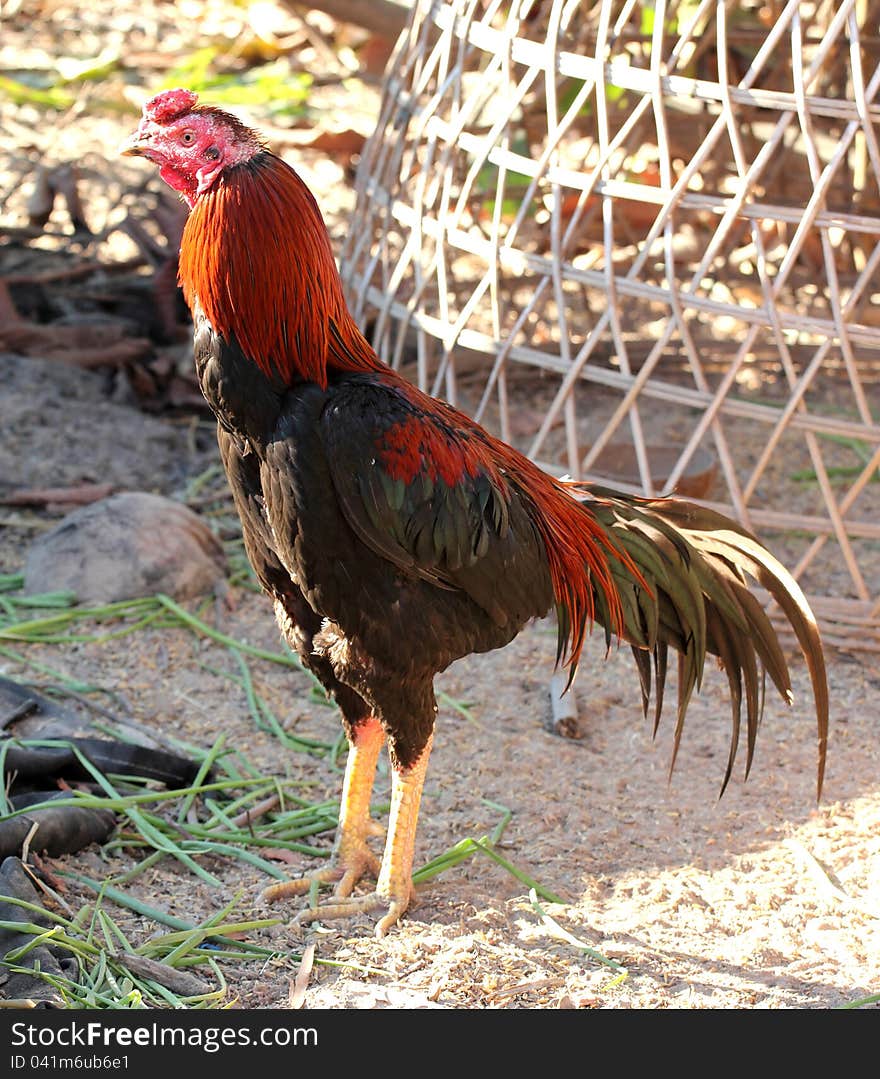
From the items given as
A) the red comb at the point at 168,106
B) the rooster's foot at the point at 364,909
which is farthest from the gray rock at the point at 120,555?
the red comb at the point at 168,106

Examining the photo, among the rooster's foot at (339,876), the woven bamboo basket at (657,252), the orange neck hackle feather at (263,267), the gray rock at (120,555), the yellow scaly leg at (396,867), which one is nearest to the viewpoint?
the orange neck hackle feather at (263,267)

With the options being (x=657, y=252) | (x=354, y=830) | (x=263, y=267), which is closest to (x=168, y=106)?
(x=263, y=267)

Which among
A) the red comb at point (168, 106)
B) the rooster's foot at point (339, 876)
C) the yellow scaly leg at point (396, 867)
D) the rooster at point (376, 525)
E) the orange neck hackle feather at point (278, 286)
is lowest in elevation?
the rooster's foot at point (339, 876)

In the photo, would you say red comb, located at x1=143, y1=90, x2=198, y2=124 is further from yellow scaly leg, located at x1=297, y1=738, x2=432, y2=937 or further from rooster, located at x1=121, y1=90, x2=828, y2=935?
yellow scaly leg, located at x1=297, y1=738, x2=432, y2=937

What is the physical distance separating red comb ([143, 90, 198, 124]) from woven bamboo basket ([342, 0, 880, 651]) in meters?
1.45

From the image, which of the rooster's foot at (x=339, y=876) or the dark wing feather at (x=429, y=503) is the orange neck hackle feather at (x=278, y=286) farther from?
the rooster's foot at (x=339, y=876)

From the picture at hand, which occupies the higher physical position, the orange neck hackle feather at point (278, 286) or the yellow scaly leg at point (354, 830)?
the orange neck hackle feather at point (278, 286)

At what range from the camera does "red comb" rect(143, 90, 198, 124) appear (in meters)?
2.35

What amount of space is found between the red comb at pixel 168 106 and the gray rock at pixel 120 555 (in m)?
1.76

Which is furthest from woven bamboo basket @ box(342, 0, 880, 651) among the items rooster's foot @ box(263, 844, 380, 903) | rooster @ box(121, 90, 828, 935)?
rooster's foot @ box(263, 844, 380, 903)

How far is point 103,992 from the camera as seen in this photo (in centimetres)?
244

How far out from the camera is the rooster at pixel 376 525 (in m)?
2.34
